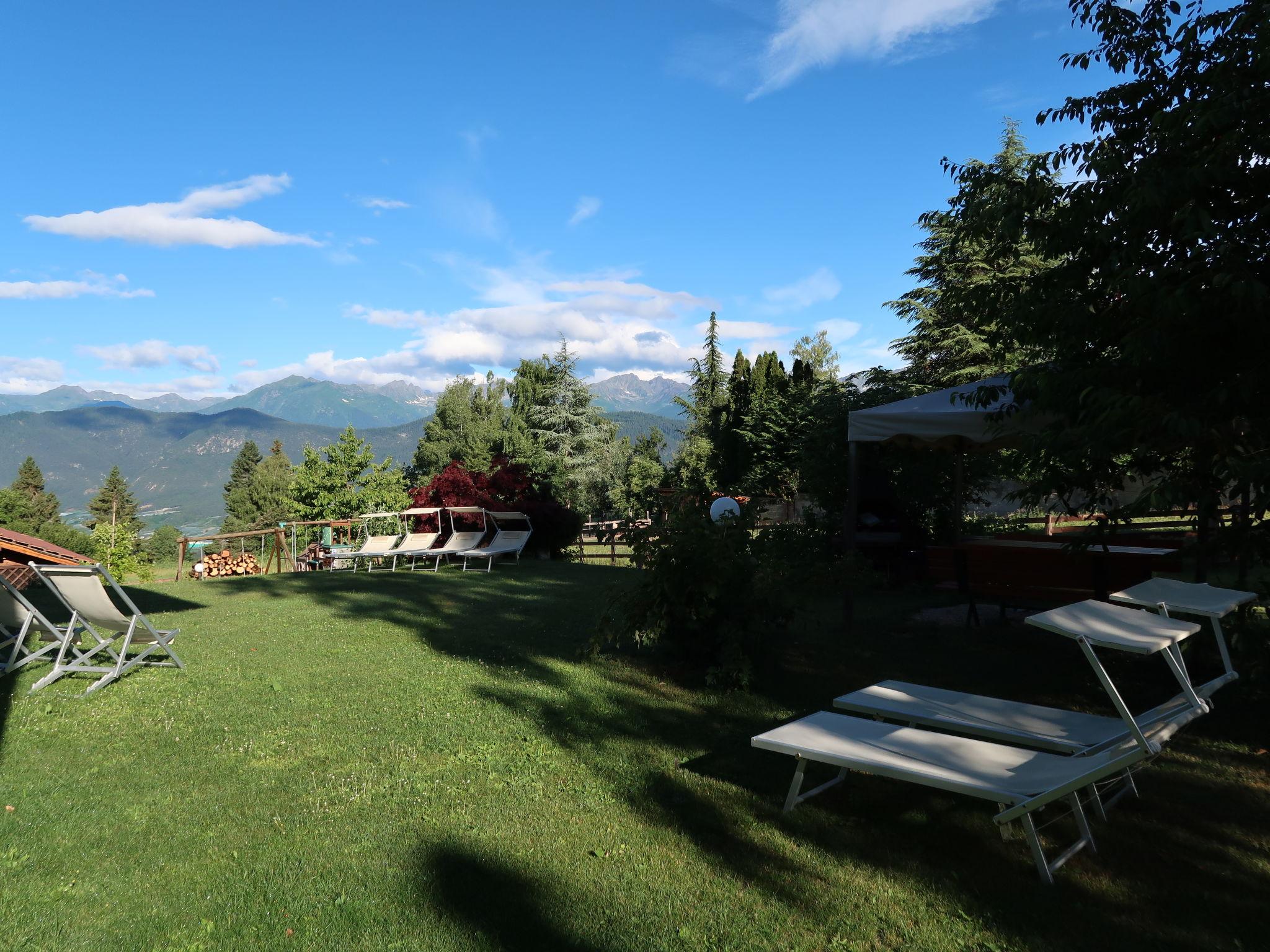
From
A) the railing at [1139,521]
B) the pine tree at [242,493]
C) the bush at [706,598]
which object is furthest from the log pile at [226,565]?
the pine tree at [242,493]

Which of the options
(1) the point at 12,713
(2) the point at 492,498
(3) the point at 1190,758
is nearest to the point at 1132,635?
(3) the point at 1190,758

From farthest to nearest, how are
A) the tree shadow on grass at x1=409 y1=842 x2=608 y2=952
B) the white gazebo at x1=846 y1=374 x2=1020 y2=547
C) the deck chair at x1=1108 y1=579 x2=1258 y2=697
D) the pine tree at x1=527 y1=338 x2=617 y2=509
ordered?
the pine tree at x1=527 y1=338 x2=617 y2=509, the white gazebo at x1=846 y1=374 x2=1020 y2=547, the deck chair at x1=1108 y1=579 x2=1258 y2=697, the tree shadow on grass at x1=409 y1=842 x2=608 y2=952

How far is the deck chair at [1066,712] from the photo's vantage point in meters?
3.21

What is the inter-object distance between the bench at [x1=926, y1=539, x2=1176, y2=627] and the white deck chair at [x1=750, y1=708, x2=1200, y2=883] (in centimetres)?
323

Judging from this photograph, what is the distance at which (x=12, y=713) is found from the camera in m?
5.16

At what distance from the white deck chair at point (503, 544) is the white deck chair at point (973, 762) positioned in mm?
10569

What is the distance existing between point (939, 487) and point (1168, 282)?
8.45 m

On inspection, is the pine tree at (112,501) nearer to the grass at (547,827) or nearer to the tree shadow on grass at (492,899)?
the grass at (547,827)

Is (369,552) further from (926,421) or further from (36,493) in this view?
(36,493)

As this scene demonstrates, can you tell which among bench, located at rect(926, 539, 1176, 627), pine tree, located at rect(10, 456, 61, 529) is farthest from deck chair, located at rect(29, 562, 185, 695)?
pine tree, located at rect(10, 456, 61, 529)

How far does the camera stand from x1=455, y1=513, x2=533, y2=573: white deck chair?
14.2 meters

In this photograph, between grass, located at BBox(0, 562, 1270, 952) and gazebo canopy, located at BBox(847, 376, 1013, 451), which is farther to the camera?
gazebo canopy, located at BBox(847, 376, 1013, 451)

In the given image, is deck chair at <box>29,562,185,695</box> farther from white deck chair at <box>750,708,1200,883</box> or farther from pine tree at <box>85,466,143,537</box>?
pine tree at <box>85,466,143,537</box>

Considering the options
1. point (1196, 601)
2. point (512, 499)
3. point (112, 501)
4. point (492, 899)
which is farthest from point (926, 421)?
point (112, 501)
